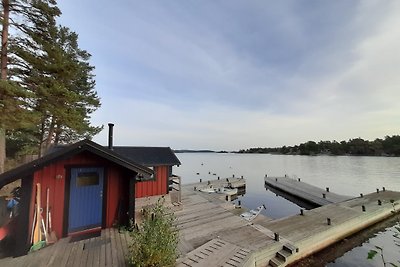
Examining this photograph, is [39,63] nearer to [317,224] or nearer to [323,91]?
[317,224]

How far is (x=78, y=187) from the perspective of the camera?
6.97m

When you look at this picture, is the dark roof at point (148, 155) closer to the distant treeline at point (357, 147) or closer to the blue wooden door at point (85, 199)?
the blue wooden door at point (85, 199)

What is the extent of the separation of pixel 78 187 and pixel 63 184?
464 mm

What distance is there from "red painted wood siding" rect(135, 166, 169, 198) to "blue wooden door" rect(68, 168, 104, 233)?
10.1ft

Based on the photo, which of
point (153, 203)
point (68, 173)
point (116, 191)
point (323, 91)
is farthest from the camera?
point (323, 91)

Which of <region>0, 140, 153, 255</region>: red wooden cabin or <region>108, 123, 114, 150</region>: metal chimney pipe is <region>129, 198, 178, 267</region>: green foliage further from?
<region>108, 123, 114, 150</region>: metal chimney pipe

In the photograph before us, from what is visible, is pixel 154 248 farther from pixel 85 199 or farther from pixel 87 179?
pixel 87 179

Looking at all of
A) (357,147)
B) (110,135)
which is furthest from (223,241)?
(357,147)

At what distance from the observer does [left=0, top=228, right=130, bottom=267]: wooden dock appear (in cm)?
524

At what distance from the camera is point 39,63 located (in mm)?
10977

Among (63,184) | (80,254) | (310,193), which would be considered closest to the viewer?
(80,254)

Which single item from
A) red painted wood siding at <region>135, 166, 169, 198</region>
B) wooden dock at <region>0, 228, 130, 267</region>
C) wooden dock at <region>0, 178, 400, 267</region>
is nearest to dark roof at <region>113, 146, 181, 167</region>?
red painted wood siding at <region>135, 166, 169, 198</region>

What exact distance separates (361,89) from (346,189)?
13851mm

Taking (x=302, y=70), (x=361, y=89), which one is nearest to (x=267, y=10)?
(x=302, y=70)
